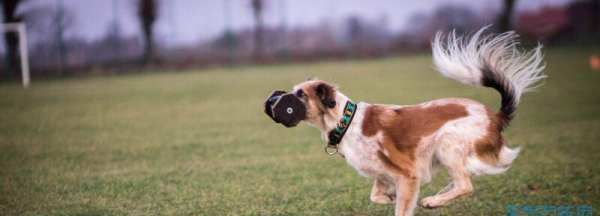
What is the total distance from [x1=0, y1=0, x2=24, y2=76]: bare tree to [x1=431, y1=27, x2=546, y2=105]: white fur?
3191 cm

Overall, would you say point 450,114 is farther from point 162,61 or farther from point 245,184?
point 162,61

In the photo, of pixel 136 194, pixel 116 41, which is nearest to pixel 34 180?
pixel 136 194

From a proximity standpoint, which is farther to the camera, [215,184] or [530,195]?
[215,184]

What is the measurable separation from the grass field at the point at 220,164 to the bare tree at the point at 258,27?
91.2ft

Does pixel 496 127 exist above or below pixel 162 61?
above

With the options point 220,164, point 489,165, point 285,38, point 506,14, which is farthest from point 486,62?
point 506,14

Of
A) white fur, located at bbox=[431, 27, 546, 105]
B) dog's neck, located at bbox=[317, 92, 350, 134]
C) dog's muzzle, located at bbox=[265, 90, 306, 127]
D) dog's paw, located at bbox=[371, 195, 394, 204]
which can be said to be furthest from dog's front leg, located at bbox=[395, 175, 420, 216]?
white fur, located at bbox=[431, 27, 546, 105]

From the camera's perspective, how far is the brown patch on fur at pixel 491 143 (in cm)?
480

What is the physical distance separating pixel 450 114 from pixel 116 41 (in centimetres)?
3406

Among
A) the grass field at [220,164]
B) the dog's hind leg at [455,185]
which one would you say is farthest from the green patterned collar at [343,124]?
the grass field at [220,164]

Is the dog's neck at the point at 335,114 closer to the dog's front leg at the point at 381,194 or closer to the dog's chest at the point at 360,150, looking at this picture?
the dog's chest at the point at 360,150

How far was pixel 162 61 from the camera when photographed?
38969 mm

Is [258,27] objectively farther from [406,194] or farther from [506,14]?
[406,194]

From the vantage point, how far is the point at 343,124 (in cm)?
462
